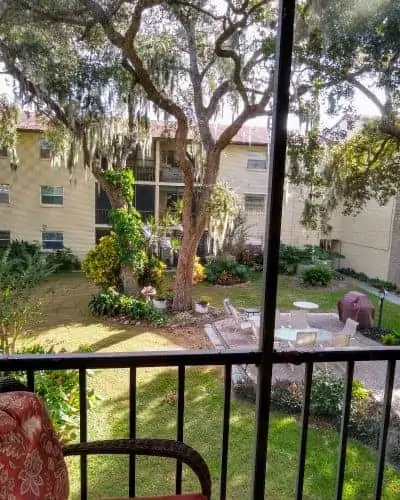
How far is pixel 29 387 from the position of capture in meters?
1.06

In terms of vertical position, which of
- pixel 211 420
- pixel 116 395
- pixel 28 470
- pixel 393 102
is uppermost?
pixel 393 102

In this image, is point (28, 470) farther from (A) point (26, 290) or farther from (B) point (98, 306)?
(A) point (26, 290)

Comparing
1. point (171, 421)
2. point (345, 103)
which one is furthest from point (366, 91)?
point (171, 421)

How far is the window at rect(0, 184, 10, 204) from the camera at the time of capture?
1350 millimetres

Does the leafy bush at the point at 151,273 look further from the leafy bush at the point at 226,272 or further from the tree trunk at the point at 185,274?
the leafy bush at the point at 226,272

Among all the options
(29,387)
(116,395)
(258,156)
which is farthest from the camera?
(116,395)

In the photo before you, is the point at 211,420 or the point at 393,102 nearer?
the point at 393,102

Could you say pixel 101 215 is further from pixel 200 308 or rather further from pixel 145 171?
pixel 200 308

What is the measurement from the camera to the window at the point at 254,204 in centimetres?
132

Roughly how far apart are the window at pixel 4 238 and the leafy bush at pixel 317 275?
3.71ft

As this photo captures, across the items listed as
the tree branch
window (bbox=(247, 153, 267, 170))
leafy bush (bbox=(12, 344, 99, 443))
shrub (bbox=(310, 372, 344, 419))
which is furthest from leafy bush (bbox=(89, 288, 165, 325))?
the tree branch

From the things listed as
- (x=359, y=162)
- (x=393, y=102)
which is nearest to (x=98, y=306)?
(x=359, y=162)

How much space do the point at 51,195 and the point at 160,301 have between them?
24.9 inches

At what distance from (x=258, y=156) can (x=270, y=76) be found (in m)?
0.32
